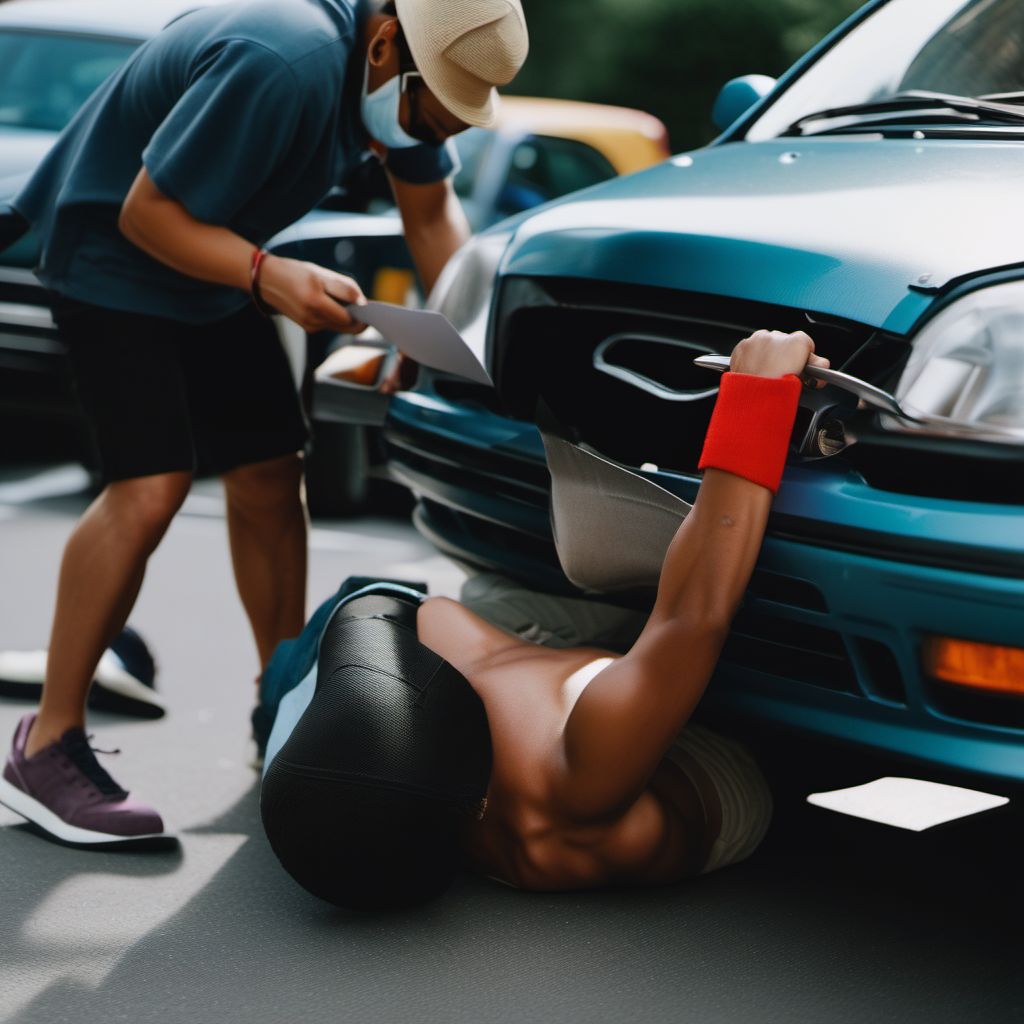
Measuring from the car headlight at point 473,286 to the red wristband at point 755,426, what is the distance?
827 millimetres

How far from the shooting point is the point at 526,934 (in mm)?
2738

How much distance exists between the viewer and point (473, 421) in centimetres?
320

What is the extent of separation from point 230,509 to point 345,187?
226cm

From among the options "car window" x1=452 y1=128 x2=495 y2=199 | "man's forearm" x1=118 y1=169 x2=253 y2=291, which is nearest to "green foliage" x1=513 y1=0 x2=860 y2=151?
"car window" x1=452 y1=128 x2=495 y2=199

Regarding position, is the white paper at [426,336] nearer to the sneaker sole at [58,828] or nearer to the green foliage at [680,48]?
the sneaker sole at [58,828]

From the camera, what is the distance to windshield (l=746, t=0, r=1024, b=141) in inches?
139

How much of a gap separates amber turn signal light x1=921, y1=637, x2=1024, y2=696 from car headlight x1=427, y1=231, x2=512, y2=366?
120cm

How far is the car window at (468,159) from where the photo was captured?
5.99m

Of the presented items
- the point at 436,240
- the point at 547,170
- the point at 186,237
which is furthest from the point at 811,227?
the point at 547,170

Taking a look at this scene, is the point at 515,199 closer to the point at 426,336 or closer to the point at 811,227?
the point at 426,336

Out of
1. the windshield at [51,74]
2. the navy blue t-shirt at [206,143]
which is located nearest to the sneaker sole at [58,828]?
the navy blue t-shirt at [206,143]

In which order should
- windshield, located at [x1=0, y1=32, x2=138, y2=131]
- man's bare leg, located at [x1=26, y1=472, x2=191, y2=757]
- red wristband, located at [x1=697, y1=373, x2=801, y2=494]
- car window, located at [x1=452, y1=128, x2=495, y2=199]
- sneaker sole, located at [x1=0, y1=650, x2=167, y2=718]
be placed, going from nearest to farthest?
red wristband, located at [x1=697, y1=373, x2=801, y2=494], man's bare leg, located at [x1=26, y1=472, x2=191, y2=757], sneaker sole, located at [x1=0, y1=650, x2=167, y2=718], car window, located at [x1=452, y1=128, x2=495, y2=199], windshield, located at [x1=0, y1=32, x2=138, y2=131]

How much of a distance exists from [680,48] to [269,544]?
15.1 meters

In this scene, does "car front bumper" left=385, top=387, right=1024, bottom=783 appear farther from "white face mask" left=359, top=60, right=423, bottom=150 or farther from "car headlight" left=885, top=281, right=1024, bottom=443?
"white face mask" left=359, top=60, right=423, bottom=150
